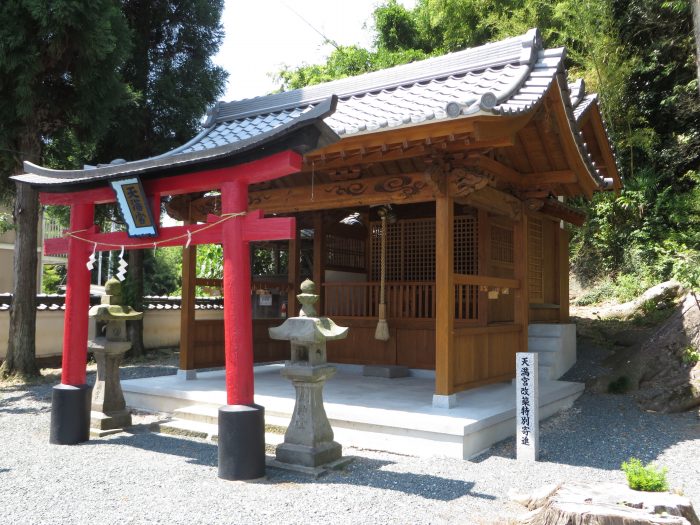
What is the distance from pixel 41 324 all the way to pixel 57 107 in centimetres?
491

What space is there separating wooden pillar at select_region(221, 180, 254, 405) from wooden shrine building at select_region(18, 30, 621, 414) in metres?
0.16

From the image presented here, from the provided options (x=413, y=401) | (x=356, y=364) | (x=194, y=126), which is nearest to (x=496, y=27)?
(x=194, y=126)

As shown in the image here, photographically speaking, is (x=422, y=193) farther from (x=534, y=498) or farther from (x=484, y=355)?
(x=534, y=498)

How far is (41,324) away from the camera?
12461mm

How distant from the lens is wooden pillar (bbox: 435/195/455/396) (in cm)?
634

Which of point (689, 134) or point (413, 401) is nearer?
point (413, 401)

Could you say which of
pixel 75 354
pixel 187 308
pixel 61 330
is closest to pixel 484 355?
pixel 187 308

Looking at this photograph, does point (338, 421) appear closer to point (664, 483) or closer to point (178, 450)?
point (178, 450)

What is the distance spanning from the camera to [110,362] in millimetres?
6594

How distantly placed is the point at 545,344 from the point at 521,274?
1978mm

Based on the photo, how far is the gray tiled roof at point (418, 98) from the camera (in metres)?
→ 5.38

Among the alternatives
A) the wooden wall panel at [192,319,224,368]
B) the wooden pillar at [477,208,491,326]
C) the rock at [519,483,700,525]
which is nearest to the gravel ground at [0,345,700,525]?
the rock at [519,483,700,525]

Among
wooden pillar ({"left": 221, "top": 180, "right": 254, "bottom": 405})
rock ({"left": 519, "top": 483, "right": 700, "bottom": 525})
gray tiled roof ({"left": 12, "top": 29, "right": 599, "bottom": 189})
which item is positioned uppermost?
gray tiled roof ({"left": 12, "top": 29, "right": 599, "bottom": 189})

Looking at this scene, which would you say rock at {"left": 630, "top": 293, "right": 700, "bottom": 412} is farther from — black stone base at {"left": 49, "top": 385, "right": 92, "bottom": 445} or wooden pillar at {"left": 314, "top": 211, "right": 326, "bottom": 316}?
black stone base at {"left": 49, "top": 385, "right": 92, "bottom": 445}
